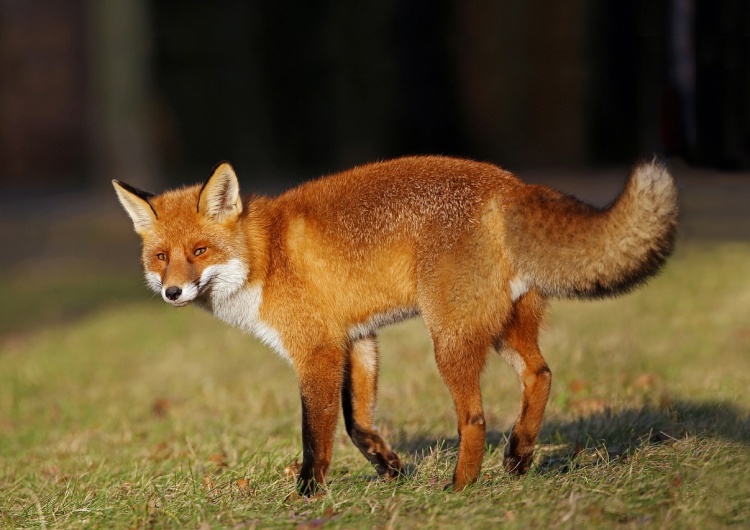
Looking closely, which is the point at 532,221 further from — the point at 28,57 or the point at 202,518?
the point at 28,57

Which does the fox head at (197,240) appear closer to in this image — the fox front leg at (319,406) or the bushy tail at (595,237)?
the fox front leg at (319,406)

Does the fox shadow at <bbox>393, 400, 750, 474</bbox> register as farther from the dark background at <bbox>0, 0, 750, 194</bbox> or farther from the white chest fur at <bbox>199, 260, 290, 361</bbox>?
the dark background at <bbox>0, 0, 750, 194</bbox>

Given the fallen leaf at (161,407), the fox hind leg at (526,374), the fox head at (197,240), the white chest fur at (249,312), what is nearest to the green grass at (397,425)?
the fallen leaf at (161,407)

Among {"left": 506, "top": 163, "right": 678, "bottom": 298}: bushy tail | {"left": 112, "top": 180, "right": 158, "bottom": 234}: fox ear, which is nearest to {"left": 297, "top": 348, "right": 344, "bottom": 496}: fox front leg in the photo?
{"left": 506, "top": 163, "right": 678, "bottom": 298}: bushy tail

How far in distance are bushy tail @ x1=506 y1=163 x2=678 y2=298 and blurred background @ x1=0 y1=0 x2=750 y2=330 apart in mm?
9516

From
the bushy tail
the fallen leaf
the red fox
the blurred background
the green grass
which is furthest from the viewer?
the blurred background

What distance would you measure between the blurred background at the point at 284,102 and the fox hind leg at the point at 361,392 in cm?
913

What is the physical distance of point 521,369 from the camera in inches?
204

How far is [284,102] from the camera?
26438 mm

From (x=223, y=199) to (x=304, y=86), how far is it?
69.4 ft

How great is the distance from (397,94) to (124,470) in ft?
61.7

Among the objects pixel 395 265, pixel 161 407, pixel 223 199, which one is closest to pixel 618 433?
pixel 395 265

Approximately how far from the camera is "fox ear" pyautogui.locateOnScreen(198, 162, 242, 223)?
17.6 ft

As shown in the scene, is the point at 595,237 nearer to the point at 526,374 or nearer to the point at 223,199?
the point at 526,374
